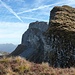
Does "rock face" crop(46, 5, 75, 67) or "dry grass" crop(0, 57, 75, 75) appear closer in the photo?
"dry grass" crop(0, 57, 75, 75)

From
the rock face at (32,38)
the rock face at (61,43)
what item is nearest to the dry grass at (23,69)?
the rock face at (61,43)

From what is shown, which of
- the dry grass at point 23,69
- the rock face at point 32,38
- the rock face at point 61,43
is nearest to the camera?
the dry grass at point 23,69

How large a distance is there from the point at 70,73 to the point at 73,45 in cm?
2516

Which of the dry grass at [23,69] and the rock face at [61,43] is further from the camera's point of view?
the rock face at [61,43]

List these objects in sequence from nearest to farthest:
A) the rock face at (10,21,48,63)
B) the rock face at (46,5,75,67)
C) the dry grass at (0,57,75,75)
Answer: the dry grass at (0,57,75,75)
the rock face at (46,5,75,67)
the rock face at (10,21,48,63)

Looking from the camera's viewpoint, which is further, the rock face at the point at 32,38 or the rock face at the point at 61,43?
the rock face at the point at 32,38

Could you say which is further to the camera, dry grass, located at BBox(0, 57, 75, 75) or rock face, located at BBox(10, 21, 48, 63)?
rock face, located at BBox(10, 21, 48, 63)

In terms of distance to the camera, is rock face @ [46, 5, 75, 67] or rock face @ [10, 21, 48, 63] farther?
rock face @ [10, 21, 48, 63]

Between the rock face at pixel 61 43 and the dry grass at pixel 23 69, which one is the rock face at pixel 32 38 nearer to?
the rock face at pixel 61 43

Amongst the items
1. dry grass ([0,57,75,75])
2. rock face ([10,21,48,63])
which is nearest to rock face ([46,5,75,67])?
dry grass ([0,57,75,75])

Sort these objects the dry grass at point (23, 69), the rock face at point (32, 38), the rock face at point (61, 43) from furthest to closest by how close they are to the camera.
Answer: the rock face at point (32, 38)
the rock face at point (61, 43)
the dry grass at point (23, 69)

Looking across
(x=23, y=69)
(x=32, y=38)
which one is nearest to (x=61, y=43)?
(x=23, y=69)

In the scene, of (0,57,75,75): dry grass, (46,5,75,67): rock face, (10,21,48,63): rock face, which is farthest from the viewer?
(10,21,48,63): rock face

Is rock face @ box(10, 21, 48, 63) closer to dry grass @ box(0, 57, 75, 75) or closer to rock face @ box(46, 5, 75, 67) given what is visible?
rock face @ box(46, 5, 75, 67)
